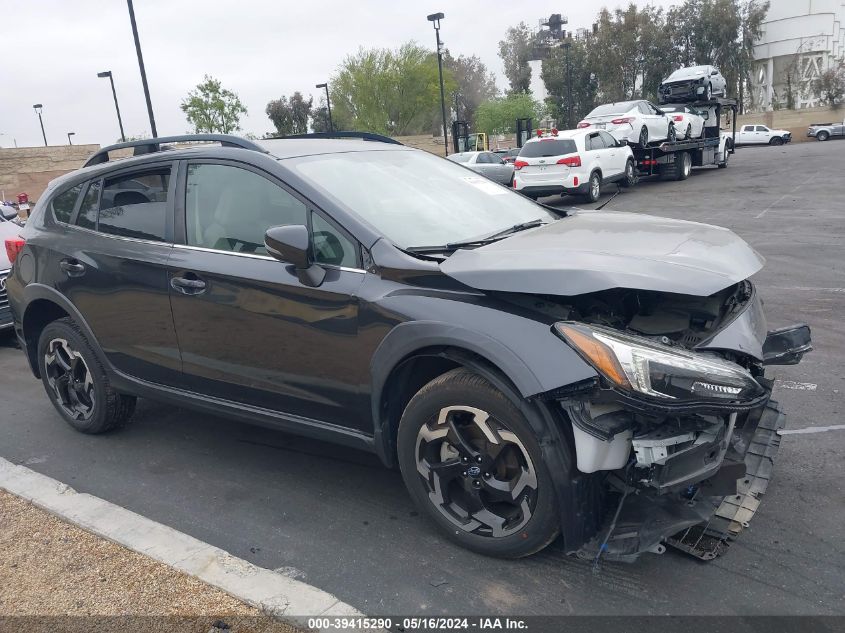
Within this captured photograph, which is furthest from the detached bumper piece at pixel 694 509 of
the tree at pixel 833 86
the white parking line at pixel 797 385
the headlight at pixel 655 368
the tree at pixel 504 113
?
the tree at pixel 833 86

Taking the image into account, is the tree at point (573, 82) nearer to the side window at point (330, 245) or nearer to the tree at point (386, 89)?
the tree at point (386, 89)

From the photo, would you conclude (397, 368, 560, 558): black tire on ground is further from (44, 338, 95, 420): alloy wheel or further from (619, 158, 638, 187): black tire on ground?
(619, 158, 638, 187): black tire on ground

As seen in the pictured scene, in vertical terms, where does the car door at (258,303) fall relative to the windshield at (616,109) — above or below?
below

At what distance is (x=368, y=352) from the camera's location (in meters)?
3.19

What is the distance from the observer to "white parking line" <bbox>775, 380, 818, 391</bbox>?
4816 millimetres

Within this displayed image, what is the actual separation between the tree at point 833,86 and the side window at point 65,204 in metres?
68.3

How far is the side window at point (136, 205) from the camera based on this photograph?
403cm

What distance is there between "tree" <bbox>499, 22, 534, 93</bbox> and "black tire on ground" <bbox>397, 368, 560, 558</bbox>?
3636 inches

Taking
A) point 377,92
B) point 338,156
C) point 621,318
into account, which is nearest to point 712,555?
point 621,318

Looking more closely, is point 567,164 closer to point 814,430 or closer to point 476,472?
point 814,430

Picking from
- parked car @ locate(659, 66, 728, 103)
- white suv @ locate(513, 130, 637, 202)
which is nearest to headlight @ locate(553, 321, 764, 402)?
white suv @ locate(513, 130, 637, 202)

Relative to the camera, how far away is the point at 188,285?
375 centimetres

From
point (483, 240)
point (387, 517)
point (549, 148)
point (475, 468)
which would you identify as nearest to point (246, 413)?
point (387, 517)

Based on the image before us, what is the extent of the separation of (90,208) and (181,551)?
2.41 metres
